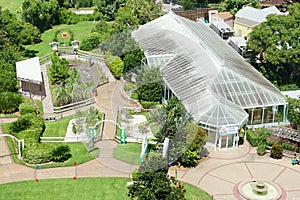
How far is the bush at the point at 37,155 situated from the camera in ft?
138

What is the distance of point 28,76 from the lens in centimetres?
5388

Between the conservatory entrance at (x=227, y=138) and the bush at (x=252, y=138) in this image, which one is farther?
the bush at (x=252, y=138)

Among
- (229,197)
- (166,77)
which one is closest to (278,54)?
(166,77)

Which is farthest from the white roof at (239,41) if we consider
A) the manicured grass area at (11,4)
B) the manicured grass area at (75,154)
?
the manicured grass area at (11,4)

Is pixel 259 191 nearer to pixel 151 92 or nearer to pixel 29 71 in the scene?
pixel 151 92

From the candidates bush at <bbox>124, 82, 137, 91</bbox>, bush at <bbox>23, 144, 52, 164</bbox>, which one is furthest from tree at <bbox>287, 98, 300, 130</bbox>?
bush at <bbox>23, 144, 52, 164</bbox>

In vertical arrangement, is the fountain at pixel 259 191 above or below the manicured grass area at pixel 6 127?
→ below

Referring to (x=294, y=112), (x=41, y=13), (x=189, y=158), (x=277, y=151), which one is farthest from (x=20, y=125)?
(x=41, y=13)

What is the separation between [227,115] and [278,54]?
1180cm

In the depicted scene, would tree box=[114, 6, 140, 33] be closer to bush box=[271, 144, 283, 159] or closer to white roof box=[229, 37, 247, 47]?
white roof box=[229, 37, 247, 47]

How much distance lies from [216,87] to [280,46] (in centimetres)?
1271

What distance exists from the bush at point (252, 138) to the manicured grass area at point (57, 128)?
1626cm

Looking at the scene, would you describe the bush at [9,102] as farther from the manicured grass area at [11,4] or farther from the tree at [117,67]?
the manicured grass area at [11,4]

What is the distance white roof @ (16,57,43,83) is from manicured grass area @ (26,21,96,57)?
11.2m
